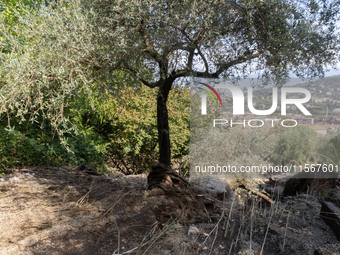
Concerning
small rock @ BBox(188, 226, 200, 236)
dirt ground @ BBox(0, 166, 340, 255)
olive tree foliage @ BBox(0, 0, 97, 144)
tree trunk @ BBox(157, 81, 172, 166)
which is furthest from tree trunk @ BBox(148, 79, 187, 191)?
olive tree foliage @ BBox(0, 0, 97, 144)

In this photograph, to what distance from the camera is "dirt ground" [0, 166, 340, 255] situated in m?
3.19

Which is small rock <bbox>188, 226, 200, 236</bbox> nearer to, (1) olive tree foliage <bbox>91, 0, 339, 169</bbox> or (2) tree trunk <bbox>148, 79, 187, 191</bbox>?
(2) tree trunk <bbox>148, 79, 187, 191</bbox>

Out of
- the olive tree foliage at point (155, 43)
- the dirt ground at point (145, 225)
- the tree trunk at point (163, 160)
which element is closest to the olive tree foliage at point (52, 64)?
the olive tree foliage at point (155, 43)

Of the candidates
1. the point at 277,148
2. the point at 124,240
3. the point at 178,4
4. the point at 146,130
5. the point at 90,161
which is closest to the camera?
the point at 124,240

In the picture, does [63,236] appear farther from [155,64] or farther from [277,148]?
[277,148]

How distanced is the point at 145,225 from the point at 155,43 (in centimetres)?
302

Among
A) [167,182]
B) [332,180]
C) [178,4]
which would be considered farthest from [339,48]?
[167,182]

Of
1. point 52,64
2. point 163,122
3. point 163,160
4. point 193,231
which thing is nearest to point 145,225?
point 193,231

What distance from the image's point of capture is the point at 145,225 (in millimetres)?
3664

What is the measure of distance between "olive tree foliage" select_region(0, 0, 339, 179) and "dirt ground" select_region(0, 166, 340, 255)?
4.68 feet

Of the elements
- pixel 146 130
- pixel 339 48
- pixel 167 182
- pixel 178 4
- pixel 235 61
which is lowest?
pixel 167 182

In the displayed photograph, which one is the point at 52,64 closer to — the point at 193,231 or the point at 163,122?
the point at 163,122

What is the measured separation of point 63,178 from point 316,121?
30.8 ft

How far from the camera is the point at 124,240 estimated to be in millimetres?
3338
